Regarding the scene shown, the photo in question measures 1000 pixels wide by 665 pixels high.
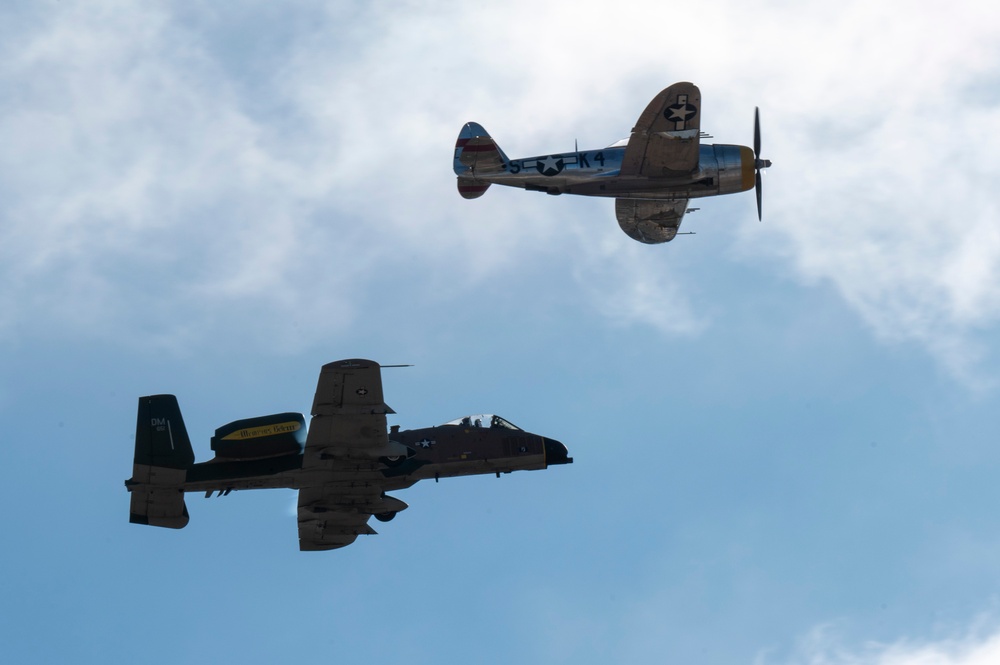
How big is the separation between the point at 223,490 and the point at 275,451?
2.65 metres

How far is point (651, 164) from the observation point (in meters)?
52.1

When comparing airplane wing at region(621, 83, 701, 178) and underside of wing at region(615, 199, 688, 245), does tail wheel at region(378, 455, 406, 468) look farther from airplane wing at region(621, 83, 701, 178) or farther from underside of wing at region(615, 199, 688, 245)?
underside of wing at region(615, 199, 688, 245)

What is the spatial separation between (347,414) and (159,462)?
25.3ft

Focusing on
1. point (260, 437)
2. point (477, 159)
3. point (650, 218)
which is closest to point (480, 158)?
point (477, 159)

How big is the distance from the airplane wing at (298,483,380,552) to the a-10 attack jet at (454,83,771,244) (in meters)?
17.2

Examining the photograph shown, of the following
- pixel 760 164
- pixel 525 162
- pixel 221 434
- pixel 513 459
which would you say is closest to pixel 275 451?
pixel 221 434

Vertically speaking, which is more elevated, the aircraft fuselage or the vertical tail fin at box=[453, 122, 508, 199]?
the vertical tail fin at box=[453, 122, 508, 199]

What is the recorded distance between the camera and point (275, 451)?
42.8 meters

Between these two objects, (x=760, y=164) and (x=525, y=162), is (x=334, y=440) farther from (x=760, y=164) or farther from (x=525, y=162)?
(x=760, y=164)

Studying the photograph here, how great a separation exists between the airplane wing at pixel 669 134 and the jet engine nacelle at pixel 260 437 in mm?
20204

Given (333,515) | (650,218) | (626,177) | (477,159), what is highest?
(650,218)

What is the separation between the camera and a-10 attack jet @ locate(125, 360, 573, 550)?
41031mm

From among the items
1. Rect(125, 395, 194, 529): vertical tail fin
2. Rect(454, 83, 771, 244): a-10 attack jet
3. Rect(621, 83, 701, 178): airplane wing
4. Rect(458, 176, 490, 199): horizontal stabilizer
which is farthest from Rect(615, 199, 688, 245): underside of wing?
Rect(125, 395, 194, 529): vertical tail fin

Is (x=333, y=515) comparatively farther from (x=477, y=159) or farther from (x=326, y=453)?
(x=477, y=159)
